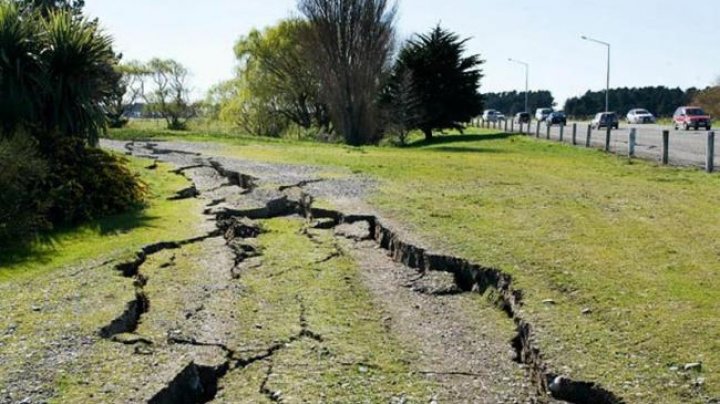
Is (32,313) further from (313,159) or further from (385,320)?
(313,159)

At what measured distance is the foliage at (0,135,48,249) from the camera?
9648 millimetres

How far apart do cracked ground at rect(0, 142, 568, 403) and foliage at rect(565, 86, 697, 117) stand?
331 ft

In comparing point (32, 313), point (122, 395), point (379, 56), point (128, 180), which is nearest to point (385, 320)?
point (122, 395)

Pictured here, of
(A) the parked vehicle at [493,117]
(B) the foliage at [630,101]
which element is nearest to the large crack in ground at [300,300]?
(A) the parked vehicle at [493,117]

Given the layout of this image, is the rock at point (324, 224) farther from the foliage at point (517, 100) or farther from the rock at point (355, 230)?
the foliage at point (517, 100)

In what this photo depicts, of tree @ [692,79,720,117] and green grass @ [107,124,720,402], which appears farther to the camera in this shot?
tree @ [692,79,720,117]

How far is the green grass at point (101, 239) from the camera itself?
8.38 meters

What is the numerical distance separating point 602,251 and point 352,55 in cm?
2930

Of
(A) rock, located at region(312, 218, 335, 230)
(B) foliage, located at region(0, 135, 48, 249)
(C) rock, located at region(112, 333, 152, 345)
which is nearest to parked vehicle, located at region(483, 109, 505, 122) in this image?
(A) rock, located at region(312, 218, 335, 230)

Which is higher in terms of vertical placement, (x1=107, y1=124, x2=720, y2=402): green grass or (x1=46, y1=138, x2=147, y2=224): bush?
(x1=46, y1=138, x2=147, y2=224): bush

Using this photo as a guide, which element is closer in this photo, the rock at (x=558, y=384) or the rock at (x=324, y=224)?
the rock at (x=558, y=384)

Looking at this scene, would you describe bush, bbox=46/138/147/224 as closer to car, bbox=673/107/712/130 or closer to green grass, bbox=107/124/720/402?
green grass, bbox=107/124/720/402

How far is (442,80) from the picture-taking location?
38031 millimetres

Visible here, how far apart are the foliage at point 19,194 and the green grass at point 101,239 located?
26cm
